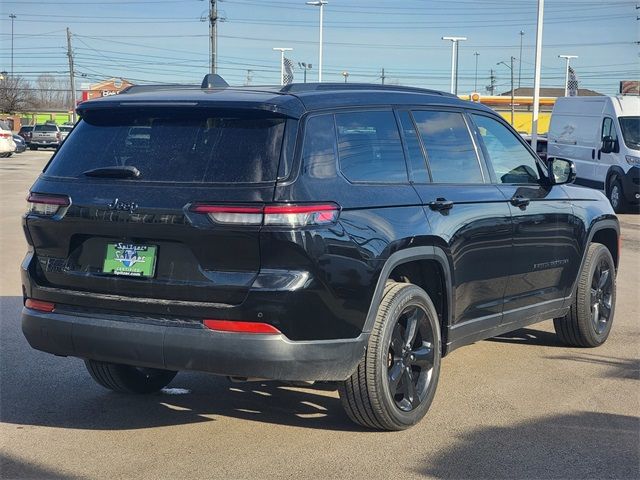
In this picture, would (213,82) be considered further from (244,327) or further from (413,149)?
(244,327)

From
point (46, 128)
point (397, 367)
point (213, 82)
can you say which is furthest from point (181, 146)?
point (46, 128)

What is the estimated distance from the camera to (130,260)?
4434mm

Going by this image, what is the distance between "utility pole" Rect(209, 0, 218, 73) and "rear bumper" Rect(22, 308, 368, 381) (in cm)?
3882

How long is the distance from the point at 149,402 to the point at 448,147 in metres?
2.51

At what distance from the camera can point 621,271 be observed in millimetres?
11477

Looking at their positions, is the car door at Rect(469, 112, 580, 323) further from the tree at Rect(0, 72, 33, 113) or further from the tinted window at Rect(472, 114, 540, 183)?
the tree at Rect(0, 72, 33, 113)

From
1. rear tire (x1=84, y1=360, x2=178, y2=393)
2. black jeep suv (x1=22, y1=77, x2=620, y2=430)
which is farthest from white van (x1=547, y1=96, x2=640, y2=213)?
rear tire (x1=84, y1=360, x2=178, y2=393)

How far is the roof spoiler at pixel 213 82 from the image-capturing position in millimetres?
5270

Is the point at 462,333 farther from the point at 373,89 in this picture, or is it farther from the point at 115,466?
the point at 115,466

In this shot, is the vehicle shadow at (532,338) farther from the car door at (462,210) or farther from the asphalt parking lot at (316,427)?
the car door at (462,210)

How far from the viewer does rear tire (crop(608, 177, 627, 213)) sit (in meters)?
19.1

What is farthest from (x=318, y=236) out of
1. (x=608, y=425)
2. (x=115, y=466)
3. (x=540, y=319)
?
(x=540, y=319)

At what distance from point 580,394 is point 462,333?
0.96m

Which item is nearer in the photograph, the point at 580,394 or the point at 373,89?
the point at 373,89
